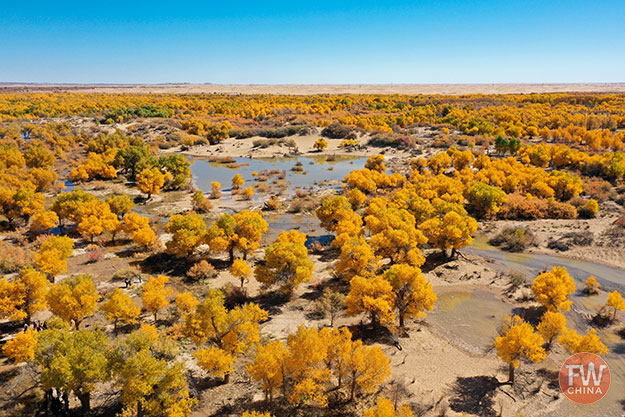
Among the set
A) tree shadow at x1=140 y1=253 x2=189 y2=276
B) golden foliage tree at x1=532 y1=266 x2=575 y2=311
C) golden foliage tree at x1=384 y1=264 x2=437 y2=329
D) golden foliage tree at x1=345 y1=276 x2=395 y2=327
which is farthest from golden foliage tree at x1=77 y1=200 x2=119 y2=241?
golden foliage tree at x1=532 y1=266 x2=575 y2=311

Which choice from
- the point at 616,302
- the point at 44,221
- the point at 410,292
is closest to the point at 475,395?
the point at 410,292

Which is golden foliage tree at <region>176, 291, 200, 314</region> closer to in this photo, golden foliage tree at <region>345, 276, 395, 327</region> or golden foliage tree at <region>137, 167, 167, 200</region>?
golden foliage tree at <region>345, 276, 395, 327</region>

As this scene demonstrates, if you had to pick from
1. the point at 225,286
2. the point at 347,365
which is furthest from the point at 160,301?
the point at 347,365

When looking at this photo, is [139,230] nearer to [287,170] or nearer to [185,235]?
[185,235]

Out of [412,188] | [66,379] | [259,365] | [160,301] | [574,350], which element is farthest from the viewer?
[412,188]

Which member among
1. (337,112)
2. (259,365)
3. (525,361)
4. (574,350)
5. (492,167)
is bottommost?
(525,361)

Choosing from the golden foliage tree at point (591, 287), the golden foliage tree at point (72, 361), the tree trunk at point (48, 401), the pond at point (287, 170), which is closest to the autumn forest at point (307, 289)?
the golden foliage tree at point (72, 361)

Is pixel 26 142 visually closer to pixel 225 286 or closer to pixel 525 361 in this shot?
pixel 225 286
